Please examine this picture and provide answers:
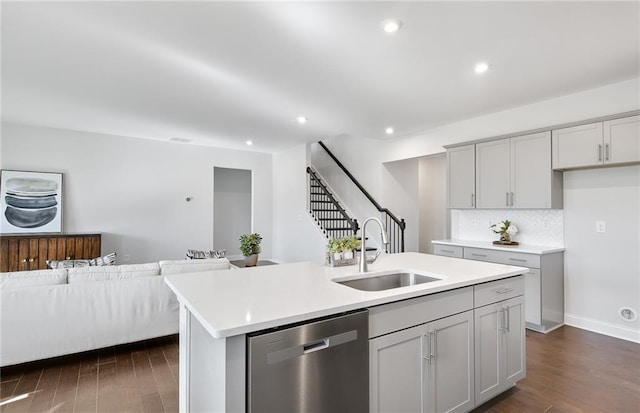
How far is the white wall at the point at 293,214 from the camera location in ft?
22.1

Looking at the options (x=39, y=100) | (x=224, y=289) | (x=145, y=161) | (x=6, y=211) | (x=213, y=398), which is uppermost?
(x=39, y=100)

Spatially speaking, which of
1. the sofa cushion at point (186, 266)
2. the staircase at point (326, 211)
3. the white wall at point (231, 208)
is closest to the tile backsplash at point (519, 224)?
the staircase at point (326, 211)

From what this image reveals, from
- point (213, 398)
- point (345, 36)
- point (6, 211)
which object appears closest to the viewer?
point (213, 398)

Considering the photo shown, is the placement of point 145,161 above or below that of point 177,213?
above

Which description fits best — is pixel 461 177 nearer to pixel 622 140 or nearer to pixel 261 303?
pixel 622 140

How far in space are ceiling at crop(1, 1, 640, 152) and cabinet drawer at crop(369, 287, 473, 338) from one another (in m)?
1.84

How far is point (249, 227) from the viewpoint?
881cm

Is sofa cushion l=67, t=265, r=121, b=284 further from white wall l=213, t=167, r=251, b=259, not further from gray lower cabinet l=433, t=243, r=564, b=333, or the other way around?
white wall l=213, t=167, r=251, b=259

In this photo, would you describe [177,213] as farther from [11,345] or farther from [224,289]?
[224,289]

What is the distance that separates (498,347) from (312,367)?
4.91ft

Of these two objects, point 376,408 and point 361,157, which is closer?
point 376,408

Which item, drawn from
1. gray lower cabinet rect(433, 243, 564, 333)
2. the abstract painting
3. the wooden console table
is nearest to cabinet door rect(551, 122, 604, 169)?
gray lower cabinet rect(433, 243, 564, 333)

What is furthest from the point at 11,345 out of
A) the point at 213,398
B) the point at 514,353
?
the point at 514,353

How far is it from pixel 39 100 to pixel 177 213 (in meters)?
3.15
